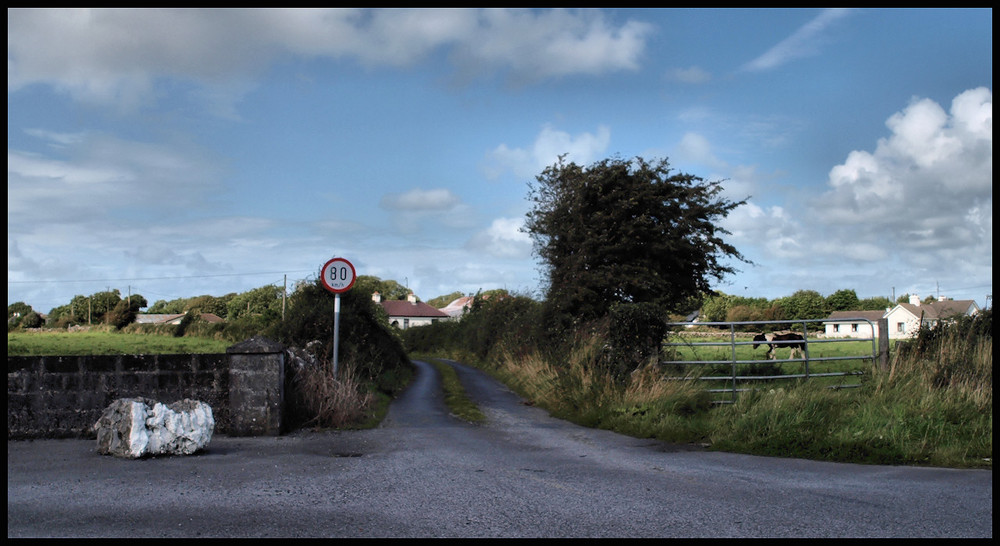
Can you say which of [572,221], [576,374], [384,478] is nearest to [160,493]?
[384,478]

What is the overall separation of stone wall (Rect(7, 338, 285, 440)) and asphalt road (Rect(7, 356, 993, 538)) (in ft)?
1.40

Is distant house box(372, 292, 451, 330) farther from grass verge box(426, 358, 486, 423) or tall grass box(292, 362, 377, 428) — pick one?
tall grass box(292, 362, 377, 428)

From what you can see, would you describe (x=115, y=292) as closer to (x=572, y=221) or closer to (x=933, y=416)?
(x=572, y=221)

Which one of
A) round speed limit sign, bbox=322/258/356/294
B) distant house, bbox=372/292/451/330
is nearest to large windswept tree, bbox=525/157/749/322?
round speed limit sign, bbox=322/258/356/294

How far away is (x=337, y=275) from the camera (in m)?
13.4

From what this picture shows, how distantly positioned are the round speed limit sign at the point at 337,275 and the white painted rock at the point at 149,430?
16.3 feet

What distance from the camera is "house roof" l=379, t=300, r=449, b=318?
106 m

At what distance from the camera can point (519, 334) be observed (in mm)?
26672

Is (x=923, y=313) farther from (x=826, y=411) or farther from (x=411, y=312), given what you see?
(x=411, y=312)

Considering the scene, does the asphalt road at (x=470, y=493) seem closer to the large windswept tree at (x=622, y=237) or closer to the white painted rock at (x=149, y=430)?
the white painted rock at (x=149, y=430)

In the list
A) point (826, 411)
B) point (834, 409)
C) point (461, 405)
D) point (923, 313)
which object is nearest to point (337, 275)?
point (461, 405)

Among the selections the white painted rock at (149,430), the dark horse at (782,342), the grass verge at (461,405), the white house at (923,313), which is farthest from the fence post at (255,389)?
the white house at (923,313)

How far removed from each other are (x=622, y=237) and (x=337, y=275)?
11.1 m

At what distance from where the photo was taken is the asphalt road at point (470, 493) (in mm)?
5117
